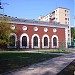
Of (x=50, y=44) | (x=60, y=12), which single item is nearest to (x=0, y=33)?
(x=50, y=44)

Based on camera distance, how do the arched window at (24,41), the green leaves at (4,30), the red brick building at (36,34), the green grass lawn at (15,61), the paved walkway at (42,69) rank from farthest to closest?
the arched window at (24,41) → the red brick building at (36,34) → the green leaves at (4,30) → the green grass lawn at (15,61) → the paved walkway at (42,69)

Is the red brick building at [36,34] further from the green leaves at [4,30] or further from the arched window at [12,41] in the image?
the green leaves at [4,30]

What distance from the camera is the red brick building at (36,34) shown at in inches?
1374

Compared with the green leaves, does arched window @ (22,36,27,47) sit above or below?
below

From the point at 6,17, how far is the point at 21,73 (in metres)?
24.1

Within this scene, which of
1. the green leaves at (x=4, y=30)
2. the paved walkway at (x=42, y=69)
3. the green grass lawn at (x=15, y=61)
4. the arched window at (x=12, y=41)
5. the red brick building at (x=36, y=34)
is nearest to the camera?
the paved walkway at (x=42, y=69)

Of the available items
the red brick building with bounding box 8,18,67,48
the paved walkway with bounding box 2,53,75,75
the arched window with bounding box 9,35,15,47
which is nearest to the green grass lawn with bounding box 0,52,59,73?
the paved walkway with bounding box 2,53,75,75

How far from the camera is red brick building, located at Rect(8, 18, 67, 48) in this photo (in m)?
34.9

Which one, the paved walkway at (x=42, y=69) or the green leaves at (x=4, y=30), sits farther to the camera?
the green leaves at (x=4, y=30)

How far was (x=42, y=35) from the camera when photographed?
38375 mm

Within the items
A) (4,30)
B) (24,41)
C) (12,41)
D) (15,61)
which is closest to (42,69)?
(15,61)

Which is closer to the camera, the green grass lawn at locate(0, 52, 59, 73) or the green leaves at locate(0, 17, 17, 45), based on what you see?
the green grass lawn at locate(0, 52, 59, 73)

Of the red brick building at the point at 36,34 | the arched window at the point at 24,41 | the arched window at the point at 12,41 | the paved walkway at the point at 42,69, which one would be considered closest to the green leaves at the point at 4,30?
the arched window at the point at 12,41

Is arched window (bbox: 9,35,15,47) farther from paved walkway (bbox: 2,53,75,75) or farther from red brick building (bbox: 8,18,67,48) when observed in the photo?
paved walkway (bbox: 2,53,75,75)
